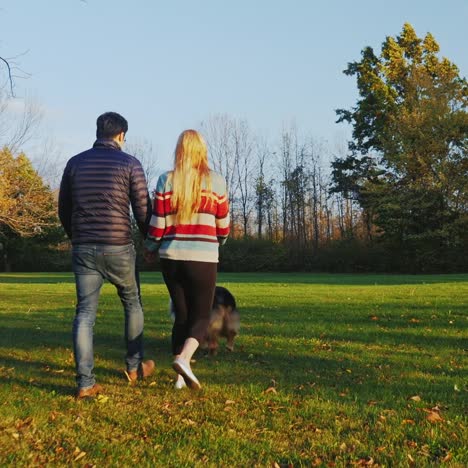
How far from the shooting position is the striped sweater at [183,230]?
14.0 feet

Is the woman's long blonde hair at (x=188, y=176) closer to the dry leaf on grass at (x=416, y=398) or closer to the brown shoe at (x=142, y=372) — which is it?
the brown shoe at (x=142, y=372)

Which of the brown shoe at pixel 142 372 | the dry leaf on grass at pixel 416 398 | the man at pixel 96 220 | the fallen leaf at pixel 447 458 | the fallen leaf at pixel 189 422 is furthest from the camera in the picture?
the brown shoe at pixel 142 372

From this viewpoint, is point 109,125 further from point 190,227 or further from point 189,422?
point 189,422

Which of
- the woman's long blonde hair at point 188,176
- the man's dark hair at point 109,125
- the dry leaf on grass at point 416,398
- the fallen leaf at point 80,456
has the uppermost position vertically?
the man's dark hair at point 109,125

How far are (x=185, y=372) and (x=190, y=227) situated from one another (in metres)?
1.09

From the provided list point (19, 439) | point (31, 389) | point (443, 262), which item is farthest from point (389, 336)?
point (443, 262)

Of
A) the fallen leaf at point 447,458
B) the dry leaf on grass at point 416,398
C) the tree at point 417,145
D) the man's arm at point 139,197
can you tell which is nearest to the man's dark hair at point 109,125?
the man's arm at point 139,197

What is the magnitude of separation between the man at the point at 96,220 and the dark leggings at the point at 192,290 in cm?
35

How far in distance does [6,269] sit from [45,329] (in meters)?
44.8

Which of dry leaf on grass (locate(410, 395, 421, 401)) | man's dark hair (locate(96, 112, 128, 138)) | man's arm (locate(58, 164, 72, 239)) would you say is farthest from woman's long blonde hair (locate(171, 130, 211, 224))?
dry leaf on grass (locate(410, 395, 421, 401))

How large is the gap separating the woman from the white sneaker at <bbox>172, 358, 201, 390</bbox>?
18 millimetres

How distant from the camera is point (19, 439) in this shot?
3143 mm

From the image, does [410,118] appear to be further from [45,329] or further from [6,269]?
[6,269]

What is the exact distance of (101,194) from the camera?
4.19 m
